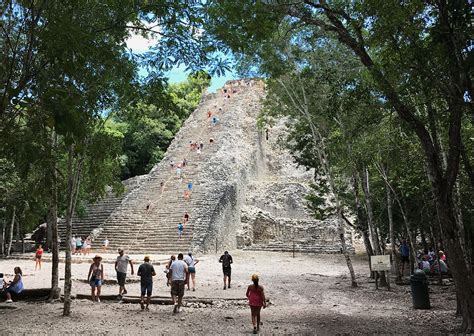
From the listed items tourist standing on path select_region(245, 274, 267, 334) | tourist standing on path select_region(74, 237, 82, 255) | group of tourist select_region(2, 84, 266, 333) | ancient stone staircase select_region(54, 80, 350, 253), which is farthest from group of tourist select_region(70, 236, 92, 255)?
tourist standing on path select_region(245, 274, 267, 334)

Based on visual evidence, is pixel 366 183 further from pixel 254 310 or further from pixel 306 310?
pixel 254 310

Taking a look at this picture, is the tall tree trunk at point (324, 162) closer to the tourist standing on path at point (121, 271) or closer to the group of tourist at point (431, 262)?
the group of tourist at point (431, 262)

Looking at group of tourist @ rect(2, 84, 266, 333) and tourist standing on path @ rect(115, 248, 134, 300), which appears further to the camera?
tourist standing on path @ rect(115, 248, 134, 300)

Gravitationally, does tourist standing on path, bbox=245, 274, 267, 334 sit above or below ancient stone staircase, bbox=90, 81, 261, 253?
below

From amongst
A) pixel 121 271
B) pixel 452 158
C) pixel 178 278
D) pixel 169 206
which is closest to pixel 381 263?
pixel 178 278

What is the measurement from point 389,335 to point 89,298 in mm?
7021

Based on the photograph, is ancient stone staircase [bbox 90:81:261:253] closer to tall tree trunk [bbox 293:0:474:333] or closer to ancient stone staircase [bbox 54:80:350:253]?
ancient stone staircase [bbox 54:80:350:253]

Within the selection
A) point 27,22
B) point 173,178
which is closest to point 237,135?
point 173,178

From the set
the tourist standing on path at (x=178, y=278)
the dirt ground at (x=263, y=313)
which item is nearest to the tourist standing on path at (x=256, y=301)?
the dirt ground at (x=263, y=313)

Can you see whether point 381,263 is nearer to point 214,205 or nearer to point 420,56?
point 420,56

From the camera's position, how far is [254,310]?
7398 millimetres

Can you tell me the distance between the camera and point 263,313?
918 cm

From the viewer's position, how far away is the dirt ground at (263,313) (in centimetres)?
762

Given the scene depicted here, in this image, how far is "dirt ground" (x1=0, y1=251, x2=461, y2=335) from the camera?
7625 mm
